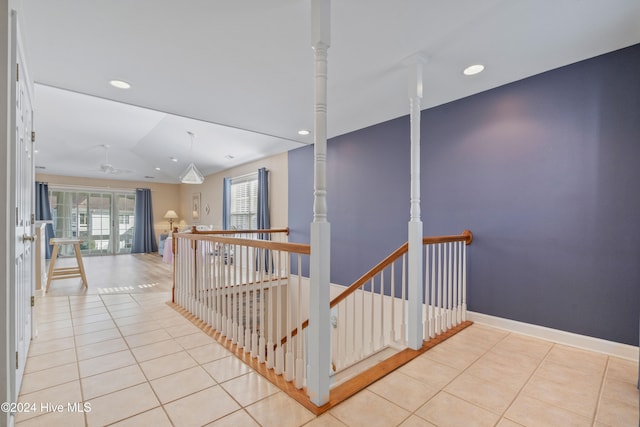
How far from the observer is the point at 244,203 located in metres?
7.39

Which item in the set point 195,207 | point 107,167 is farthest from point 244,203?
→ point 195,207

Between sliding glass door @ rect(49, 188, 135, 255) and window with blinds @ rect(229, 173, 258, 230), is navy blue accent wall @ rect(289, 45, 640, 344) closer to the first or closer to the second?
window with blinds @ rect(229, 173, 258, 230)

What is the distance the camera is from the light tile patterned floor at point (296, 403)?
162 cm

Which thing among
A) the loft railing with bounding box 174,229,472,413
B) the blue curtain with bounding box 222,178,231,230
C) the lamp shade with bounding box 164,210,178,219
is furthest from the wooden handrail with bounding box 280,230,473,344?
the lamp shade with bounding box 164,210,178,219

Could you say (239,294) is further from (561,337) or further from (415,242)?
(561,337)

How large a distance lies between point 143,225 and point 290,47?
957 centimetres

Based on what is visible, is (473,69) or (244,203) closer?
(473,69)

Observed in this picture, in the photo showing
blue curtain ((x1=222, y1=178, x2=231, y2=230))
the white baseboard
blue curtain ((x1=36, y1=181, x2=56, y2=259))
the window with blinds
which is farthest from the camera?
blue curtain ((x1=36, y1=181, x2=56, y2=259))

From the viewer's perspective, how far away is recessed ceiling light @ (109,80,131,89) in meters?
2.75

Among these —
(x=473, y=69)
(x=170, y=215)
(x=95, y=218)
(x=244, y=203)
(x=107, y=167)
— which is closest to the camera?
(x=473, y=69)

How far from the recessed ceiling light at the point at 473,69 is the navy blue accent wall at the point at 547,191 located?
50 centimetres

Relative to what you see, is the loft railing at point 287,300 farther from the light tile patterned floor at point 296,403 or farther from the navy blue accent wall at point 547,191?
the navy blue accent wall at point 547,191

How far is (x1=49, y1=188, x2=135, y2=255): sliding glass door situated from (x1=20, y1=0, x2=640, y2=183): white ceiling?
7.93 m

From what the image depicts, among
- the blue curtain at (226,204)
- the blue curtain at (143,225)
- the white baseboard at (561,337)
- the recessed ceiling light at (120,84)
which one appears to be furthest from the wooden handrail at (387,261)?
the blue curtain at (143,225)
